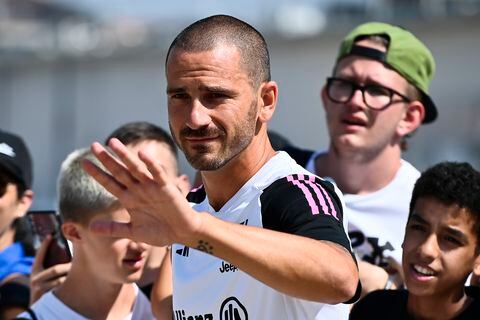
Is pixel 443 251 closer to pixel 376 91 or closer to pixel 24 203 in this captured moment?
pixel 376 91

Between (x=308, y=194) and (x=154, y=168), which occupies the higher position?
(x=154, y=168)

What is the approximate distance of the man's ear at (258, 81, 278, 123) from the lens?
4.00 metres

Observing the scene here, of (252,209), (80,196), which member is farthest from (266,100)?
(80,196)

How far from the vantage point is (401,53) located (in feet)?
19.6

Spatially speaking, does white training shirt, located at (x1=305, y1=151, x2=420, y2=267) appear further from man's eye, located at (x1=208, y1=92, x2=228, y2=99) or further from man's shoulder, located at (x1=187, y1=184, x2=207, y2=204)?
man's eye, located at (x1=208, y1=92, x2=228, y2=99)

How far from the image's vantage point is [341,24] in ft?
93.8

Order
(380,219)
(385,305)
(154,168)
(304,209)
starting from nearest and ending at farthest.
Result: (154,168) → (304,209) → (385,305) → (380,219)

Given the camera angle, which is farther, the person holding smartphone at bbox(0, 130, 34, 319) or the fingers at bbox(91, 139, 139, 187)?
the person holding smartphone at bbox(0, 130, 34, 319)

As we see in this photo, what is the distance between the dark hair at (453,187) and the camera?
4.70m

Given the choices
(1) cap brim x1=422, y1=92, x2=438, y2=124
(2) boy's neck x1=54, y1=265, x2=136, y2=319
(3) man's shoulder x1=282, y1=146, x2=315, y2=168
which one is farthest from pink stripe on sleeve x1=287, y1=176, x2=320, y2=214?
(1) cap brim x1=422, y1=92, x2=438, y2=124

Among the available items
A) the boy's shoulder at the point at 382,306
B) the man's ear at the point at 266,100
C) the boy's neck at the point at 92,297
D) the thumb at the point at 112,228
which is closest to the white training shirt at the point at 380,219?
the boy's shoulder at the point at 382,306

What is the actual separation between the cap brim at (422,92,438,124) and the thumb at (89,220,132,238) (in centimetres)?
301

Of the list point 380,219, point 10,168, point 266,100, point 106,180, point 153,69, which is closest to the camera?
point 106,180

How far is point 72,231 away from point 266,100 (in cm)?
171
